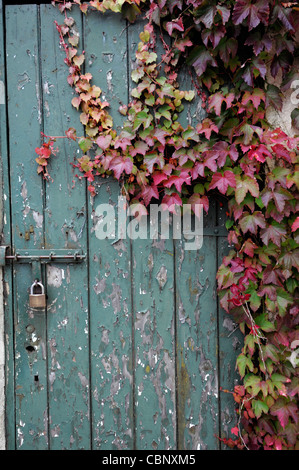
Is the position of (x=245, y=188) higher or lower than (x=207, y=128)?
lower

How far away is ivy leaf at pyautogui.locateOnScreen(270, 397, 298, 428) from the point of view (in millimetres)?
1696

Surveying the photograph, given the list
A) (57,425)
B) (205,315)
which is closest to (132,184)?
(205,315)

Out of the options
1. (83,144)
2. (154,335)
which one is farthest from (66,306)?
(83,144)

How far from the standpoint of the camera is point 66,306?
1.86m

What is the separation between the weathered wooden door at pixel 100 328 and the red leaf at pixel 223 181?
7.0 inches

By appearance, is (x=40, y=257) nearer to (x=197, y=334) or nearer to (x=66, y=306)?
(x=66, y=306)

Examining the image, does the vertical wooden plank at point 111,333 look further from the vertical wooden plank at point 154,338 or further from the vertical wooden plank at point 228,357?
the vertical wooden plank at point 228,357

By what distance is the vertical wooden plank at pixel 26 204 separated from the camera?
1801 mm

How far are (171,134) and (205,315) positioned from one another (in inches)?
31.6

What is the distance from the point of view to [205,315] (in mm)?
1855

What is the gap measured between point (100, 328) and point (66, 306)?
0.59 feet

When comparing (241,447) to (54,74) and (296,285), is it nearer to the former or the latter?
(296,285)

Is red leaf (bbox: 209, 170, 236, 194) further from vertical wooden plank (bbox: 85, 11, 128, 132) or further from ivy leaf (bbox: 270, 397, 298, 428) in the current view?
ivy leaf (bbox: 270, 397, 298, 428)

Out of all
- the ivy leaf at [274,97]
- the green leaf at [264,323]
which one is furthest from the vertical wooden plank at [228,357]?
the ivy leaf at [274,97]
